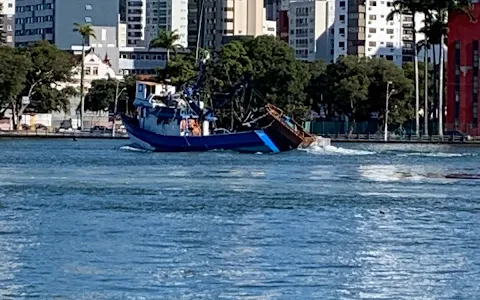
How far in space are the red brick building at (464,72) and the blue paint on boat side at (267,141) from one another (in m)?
40.6

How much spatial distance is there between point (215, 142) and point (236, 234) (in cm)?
6431

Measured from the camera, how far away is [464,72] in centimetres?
14588

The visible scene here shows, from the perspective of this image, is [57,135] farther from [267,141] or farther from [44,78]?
[267,141]

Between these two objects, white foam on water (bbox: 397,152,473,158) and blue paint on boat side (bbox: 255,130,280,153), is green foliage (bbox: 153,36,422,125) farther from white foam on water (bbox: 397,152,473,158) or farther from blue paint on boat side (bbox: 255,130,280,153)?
blue paint on boat side (bbox: 255,130,280,153)

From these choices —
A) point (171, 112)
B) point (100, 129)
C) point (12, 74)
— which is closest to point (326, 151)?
point (171, 112)

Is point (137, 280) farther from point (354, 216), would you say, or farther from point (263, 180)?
point (263, 180)

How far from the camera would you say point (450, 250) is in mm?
40438

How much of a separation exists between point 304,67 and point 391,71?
11.7 metres

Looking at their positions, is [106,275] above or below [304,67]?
below

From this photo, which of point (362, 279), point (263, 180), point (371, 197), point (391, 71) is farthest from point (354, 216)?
point (391, 71)

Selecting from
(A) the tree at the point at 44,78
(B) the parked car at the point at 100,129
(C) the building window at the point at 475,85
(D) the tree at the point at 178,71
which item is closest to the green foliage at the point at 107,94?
(B) the parked car at the point at 100,129

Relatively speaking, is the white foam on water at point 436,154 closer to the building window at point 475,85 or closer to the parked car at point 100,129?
the building window at point 475,85

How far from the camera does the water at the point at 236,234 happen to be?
33438mm

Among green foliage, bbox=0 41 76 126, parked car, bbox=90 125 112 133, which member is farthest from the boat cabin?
parked car, bbox=90 125 112 133
